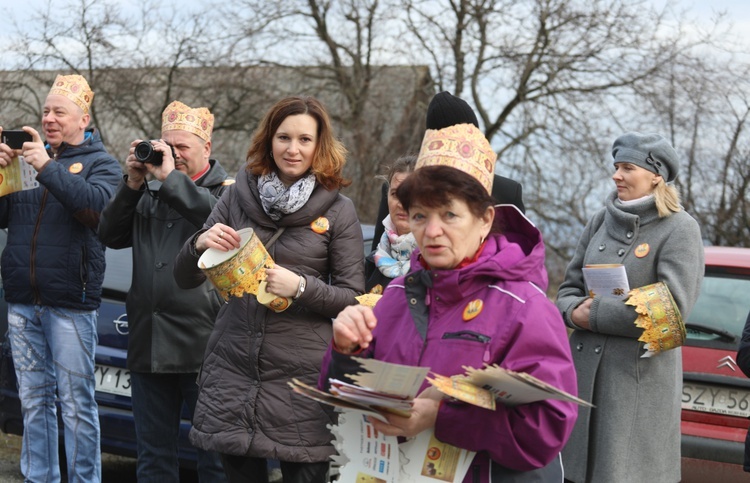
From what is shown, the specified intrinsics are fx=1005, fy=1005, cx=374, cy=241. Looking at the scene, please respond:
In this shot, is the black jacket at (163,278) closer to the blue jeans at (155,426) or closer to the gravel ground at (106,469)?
the blue jeans at (155,426)

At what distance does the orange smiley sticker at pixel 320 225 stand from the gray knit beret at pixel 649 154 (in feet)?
4.58

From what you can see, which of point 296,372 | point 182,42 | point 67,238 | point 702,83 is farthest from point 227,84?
point 296,372

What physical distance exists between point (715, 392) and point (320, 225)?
2448 mm

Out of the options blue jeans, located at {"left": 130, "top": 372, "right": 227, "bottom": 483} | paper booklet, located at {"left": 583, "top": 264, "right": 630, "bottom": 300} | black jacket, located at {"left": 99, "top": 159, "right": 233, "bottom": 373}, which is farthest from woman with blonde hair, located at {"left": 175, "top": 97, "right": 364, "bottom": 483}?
paper booklet, located at {"left": 583, "top": 264, "right": 630, "bottom": 300}

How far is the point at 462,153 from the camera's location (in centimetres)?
267

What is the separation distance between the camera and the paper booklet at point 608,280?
4324mm

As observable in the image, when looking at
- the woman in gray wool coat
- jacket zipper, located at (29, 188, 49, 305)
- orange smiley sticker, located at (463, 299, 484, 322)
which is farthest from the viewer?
jacket zipper, located at (29, 188, 49, 305)

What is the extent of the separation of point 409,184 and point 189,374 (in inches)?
94.0

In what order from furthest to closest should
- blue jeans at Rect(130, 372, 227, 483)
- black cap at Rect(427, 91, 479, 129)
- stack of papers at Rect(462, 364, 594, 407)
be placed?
1. blue jeans at Rect(130, 372, 227, 483)
2. black cap at Rect(427, 91, 479, 129)
3. stack of papers at Rect(462, 364, 594, 407)

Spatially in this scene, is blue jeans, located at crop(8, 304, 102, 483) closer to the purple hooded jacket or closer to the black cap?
the black cap

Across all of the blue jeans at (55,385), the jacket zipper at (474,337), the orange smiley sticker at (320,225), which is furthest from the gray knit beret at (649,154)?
the blue jeans at (55,385)

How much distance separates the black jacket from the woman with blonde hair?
383 mm

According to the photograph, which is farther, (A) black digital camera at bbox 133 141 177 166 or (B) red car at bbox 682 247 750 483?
(B) red car at bbox 682 247 750 483

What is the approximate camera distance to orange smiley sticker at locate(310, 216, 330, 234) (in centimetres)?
406
